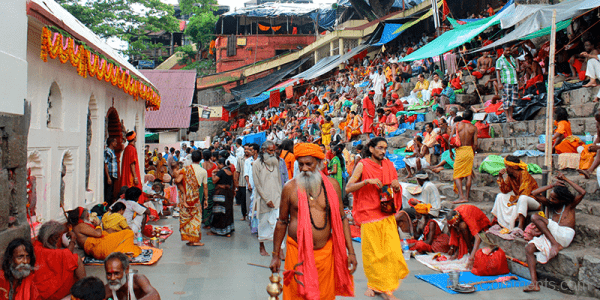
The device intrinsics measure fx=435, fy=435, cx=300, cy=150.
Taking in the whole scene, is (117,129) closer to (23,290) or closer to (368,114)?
(23,290)

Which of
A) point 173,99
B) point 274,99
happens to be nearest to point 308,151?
point 173,99

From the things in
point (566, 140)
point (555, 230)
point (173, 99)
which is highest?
point (173, 99)

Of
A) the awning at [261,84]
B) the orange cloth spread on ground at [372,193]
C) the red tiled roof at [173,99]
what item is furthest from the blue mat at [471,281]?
the awning at [261,84]

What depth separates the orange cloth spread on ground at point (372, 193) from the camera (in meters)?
4.56

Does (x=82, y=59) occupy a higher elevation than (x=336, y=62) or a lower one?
lower

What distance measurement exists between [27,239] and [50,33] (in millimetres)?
2153

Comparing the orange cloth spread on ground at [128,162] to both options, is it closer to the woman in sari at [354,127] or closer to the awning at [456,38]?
the awning at [456,38]

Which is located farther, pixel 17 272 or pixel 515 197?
pixel 515 197

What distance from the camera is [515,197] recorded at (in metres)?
5.79

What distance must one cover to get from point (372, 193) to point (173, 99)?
14250 mm

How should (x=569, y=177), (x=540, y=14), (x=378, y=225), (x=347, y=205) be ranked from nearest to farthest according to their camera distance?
(x=378, y=225)
(x=569, y=177)
(x=540, y=14)
(x=347, y=205)

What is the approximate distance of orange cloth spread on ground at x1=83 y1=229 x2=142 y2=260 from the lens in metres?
5.67

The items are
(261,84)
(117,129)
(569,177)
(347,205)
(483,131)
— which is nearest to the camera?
(569,177)

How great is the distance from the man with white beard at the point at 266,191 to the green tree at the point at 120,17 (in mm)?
21239
